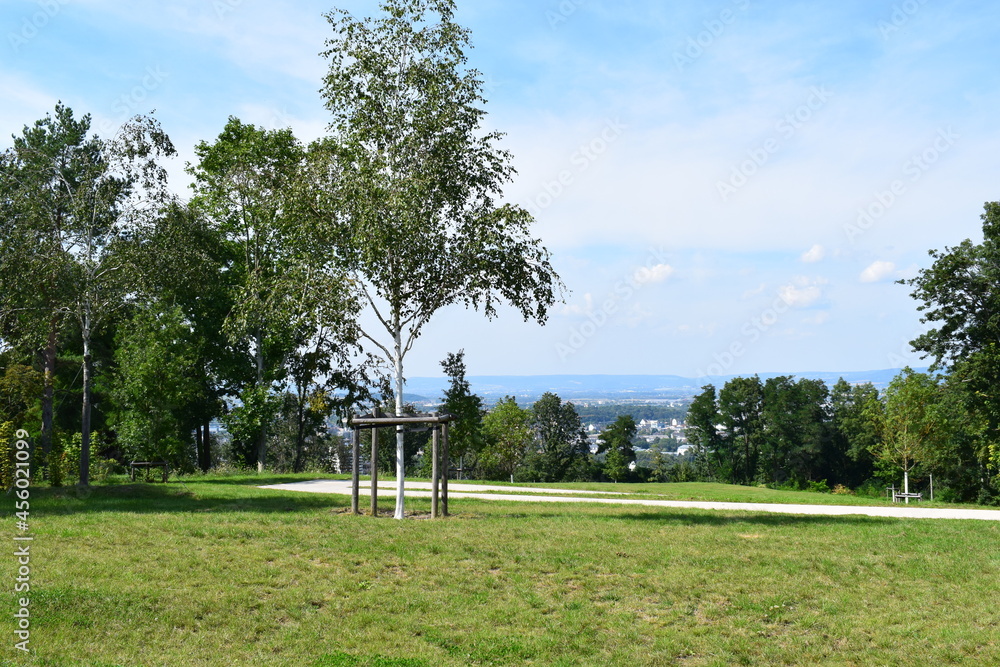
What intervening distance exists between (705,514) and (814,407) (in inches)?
2547

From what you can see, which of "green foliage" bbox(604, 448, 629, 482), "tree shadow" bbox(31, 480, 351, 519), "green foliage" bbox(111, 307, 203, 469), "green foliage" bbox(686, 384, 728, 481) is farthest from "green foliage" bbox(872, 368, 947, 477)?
"green foliage" bbox(686, 384, 728, 481)

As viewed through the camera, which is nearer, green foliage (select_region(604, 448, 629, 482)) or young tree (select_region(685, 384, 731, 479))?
green foliage (select_region(604, 448, 629, 482))

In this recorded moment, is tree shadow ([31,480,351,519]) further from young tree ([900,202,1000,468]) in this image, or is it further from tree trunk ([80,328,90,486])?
young tree ([900,202,1000,468])

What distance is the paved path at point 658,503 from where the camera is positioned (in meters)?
19.0

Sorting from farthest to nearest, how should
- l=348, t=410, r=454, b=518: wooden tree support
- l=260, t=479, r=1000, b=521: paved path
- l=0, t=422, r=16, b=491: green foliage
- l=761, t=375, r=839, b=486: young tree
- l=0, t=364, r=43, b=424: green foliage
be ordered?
l=761, t=375, r=839, b=486: young tree
l=0, t=364, r=43, b=424: green foliage
l=260, t=479, r=1000, b=521: paved path
l=0, t=422, r=16, b=491: green foliage
l=348, t=410, r=454, b=518: wooden tree support

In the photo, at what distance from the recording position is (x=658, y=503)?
21.6 m

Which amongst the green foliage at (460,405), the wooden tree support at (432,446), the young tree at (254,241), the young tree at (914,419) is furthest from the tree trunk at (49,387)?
the young tree at (914,419)

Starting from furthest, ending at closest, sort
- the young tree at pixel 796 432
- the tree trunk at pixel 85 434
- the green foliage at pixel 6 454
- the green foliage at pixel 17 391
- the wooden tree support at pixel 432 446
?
the young tree at pixel 796 432 → the tree trunk at pixel 85 434 → the green foliage at pixel 17 391 → the green foliage at pixel 6 454 → the wooden tree support at pixel 432 446

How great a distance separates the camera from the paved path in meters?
19.0

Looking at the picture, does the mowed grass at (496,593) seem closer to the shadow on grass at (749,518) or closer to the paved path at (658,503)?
the shadow on grass at (749,518)

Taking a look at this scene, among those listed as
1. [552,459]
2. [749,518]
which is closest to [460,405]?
[749,518]

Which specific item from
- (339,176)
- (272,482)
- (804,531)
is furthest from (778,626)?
(272,482)

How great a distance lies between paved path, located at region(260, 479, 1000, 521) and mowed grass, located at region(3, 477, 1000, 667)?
3.69 metres

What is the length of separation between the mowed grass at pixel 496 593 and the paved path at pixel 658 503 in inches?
145
